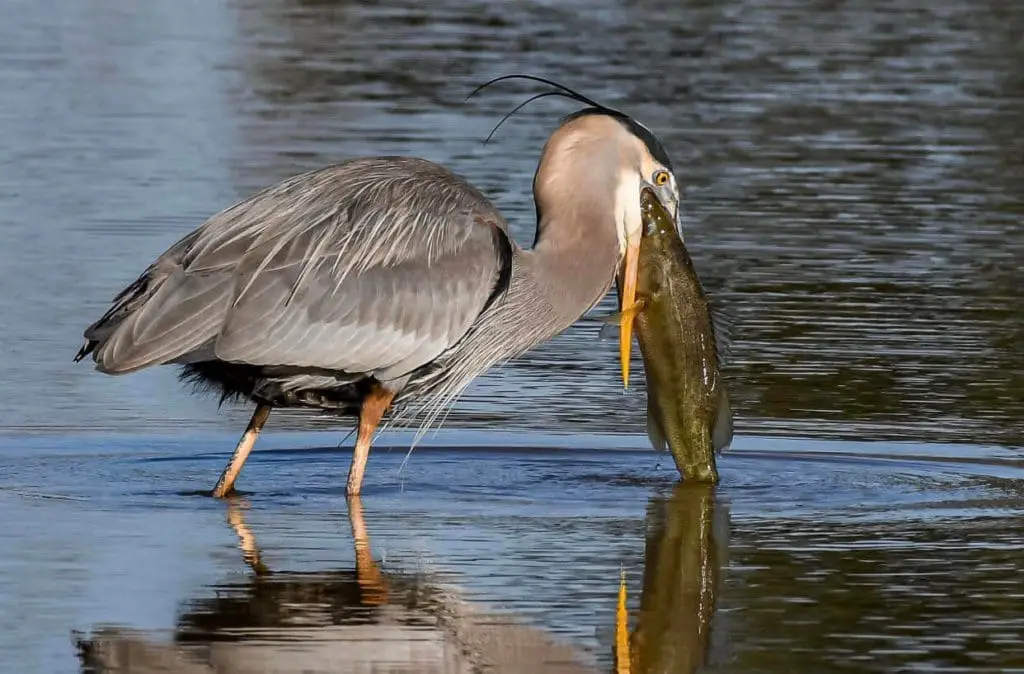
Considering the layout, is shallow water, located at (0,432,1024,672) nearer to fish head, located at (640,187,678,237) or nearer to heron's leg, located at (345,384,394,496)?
heron's leg, located at (345,384,394,496)

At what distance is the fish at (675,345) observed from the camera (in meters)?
9.59

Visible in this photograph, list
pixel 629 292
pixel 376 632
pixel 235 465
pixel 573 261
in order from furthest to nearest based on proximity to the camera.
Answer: pixel 629 292 → pixel 573 261 → pixel 235 465 → pixel 376 632

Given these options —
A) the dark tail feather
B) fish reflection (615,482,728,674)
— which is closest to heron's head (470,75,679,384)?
fish reflection (615,482,728,674)

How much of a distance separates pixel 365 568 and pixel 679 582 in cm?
104

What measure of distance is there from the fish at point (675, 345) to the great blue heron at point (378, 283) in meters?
0.09

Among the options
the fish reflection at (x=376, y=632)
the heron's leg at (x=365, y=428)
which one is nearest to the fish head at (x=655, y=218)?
the heron's leg at (x=365, y=428)

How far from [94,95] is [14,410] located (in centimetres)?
959

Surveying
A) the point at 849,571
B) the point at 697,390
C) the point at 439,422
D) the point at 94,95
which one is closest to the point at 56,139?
the point at 94,95

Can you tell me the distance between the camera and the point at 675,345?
32.1ft

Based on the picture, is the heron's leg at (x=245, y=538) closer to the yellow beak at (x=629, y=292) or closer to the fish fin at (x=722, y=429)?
the yellow beak at (x=629, y=292)

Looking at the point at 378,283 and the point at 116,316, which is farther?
the point at 378,283

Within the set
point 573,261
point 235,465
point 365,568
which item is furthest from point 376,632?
point 573,261

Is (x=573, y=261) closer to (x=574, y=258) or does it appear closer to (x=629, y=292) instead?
(x=574, y=258)

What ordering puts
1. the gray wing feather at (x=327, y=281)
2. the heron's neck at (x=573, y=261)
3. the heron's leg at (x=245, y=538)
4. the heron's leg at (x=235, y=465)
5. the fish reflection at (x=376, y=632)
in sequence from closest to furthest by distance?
the fish reflection at (x=376, y=632) → the heron's leg at (x=245, y=538) → the gray wing feather at (x=327, y=281) → the heron's leg at (x=235, y=465) → the heron's neck at (x=573, y=261)
